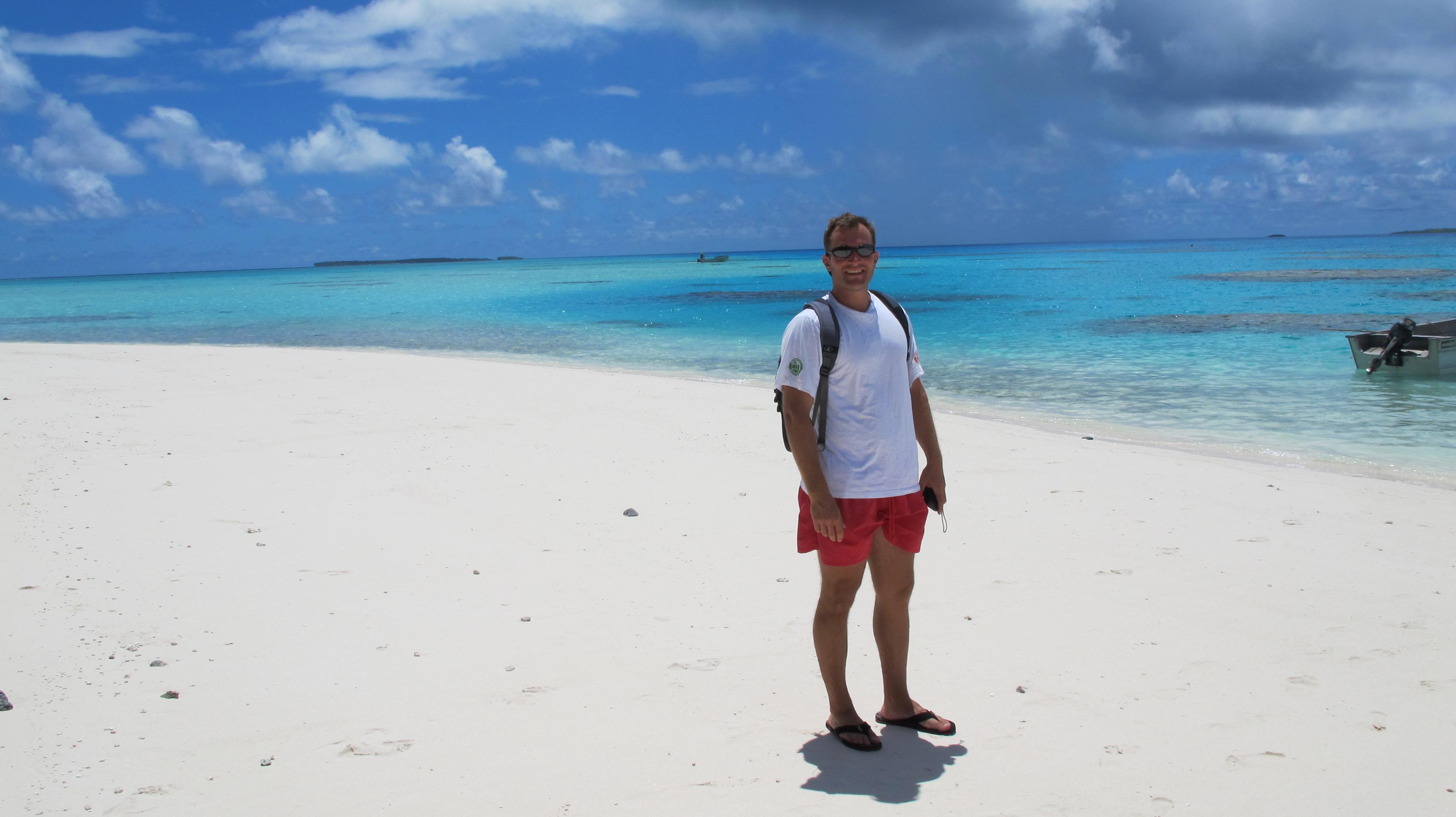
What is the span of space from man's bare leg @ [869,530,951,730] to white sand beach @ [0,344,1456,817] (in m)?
0.11

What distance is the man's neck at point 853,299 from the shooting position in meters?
3.21

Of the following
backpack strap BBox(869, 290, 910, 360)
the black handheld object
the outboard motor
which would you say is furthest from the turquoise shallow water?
backpack strap BBox(869, 290, 910, 360)

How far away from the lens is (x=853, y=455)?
10.5ft

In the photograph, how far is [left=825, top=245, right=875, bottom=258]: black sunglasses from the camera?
321 centimetres

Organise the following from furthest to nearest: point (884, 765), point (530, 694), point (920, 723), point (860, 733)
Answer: point (530, 694)
point (920, 723)
point (860, 733)
point (884, 765)

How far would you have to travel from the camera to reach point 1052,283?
175ft

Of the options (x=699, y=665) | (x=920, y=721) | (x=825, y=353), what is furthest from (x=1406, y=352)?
(x=825, y=353)

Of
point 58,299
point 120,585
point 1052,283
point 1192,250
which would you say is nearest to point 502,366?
point 120,585

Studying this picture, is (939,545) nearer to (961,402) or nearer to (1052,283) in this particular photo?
(961,402)

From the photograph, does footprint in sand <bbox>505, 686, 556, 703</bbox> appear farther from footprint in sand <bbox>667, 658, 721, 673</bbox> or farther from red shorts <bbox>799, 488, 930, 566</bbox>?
red shorts <bbox>799, 488, 930, 566</bbox>

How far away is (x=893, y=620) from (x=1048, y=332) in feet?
76.2

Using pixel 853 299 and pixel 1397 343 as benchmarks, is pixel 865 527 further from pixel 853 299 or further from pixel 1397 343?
pixel 1397 343

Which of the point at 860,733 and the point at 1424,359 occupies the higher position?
the point at 1424,359

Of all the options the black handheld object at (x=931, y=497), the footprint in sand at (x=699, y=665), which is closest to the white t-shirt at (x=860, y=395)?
the black handheld object at (x=931, y=497)
